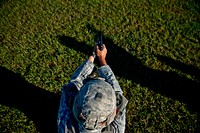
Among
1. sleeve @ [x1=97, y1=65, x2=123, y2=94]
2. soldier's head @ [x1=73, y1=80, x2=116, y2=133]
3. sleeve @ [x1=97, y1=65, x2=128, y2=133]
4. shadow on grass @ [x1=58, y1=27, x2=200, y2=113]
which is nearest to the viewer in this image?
soldier's head @ [x1=73, y1=80, x2=116, y2=133]

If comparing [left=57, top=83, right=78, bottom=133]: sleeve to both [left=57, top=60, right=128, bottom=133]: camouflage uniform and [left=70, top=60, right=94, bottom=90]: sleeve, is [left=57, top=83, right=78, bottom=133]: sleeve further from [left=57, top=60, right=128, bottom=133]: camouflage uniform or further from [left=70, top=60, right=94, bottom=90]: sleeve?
[left=70, top=60, right=94, bottom=90]: sleeve

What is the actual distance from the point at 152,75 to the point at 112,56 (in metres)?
1.06

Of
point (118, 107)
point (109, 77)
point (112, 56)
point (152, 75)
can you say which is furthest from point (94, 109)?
point (112, 56)

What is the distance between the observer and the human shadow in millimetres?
5012

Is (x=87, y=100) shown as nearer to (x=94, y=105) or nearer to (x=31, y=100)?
(x=94, y=105)

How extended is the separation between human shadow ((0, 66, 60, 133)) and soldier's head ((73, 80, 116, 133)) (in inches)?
100

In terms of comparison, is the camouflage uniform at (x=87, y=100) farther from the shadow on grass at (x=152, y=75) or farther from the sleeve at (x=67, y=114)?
the shadow on grass at (x=152, y=75)

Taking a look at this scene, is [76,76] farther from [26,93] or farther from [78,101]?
[26,93]

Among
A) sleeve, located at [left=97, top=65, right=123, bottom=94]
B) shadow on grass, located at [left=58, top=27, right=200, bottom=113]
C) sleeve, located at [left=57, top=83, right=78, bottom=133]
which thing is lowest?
sleeve, located at [left=57, top=83, right=78, bottom=133]

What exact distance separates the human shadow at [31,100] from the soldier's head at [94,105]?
2.55 m

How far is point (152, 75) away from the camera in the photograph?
5.78 m

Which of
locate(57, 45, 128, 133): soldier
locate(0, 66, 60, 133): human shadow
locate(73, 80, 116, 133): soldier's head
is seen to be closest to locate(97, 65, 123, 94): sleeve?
locate(57, 45, 128, 133): soldier

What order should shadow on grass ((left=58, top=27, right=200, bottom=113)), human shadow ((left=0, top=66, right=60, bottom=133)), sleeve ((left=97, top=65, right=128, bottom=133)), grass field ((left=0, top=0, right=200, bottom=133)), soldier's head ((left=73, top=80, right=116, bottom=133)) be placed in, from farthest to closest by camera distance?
shadow on grass ((left=58, top=27, right=200, bottom=113))
grass field ((left=0, top=0, right=200, bottom=133))
human shadow ((left=0, top=66, right=60, bottom=133))
sleeve ((left=97, top=65, right=128, bottom=133))
soldier's head ((left=73, top=80, right=116, bottom=133))

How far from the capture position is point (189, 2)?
7.40m
